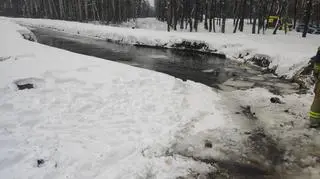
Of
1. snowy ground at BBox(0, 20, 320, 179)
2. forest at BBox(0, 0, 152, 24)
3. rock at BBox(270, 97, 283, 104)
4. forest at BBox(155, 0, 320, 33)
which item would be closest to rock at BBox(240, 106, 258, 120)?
snowy ground at BBox(0, 20, 320, 179)

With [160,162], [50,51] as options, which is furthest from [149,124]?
[50,51]

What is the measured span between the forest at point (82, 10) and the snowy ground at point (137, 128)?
4737 centimetres

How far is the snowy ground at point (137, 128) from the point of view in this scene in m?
5.40

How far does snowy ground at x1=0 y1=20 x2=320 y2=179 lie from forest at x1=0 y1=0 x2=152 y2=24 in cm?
4737

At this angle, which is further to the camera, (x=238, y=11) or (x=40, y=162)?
(x=238, y=11)

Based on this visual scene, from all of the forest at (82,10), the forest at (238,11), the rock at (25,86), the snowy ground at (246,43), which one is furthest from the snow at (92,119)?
the forest at (82,10)

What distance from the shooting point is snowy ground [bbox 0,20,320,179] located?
5.40 meters

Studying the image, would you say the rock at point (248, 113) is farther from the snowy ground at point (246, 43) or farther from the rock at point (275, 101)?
the snowy ground at point (246, 43)

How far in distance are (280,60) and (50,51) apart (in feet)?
36.7

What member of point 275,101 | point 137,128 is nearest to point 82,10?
point 275,101

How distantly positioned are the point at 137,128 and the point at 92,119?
1.09 meters

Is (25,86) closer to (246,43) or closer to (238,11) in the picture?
(246,43)

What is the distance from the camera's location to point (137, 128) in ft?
22.5

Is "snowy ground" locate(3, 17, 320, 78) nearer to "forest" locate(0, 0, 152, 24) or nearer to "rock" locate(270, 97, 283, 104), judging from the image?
"rock" locate(270, 97, 283, 104)
